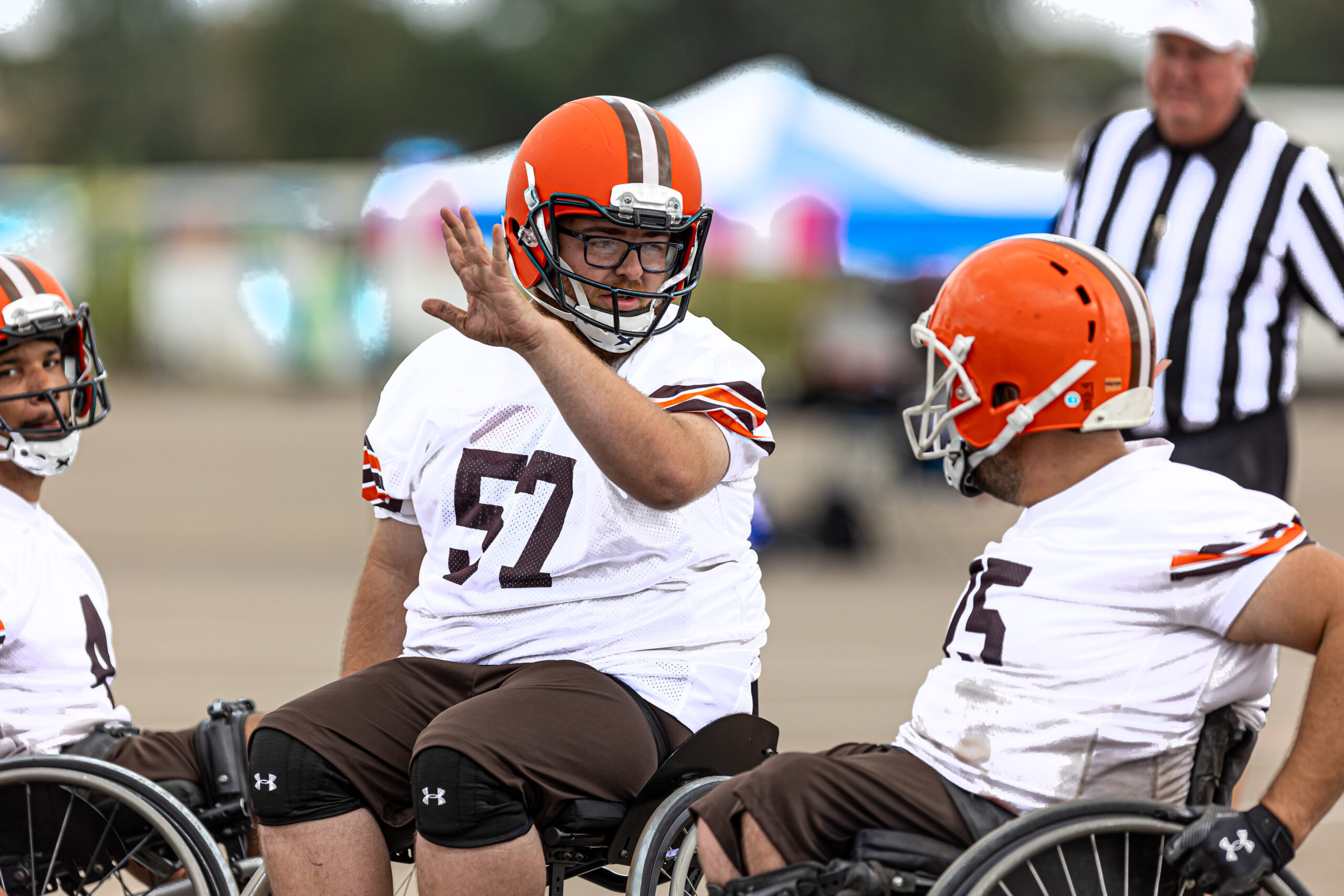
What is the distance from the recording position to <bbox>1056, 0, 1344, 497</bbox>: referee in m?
4.27

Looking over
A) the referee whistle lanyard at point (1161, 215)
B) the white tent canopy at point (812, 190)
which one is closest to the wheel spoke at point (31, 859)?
the referee whistle lanyard at point (1161, 215)

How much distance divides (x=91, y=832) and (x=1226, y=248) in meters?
3.05

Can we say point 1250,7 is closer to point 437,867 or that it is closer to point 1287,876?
point 1287,876

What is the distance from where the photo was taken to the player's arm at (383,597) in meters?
3.38

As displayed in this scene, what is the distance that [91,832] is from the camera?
3207mm

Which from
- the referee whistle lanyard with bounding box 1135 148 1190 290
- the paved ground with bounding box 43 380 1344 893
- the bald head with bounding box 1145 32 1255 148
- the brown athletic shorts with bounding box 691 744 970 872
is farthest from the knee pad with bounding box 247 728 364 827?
the paved ground with bounding box 43 380 1344 893

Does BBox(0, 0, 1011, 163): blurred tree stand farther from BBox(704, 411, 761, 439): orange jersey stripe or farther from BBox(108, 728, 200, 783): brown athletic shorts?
BBox(704, 411, 761, 439): orange jersey stripe

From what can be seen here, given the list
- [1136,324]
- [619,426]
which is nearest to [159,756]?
[619,426]

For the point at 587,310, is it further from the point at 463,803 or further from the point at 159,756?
the point at 159,756

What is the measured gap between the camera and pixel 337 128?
57.1m

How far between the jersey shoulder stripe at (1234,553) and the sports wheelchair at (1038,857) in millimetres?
258

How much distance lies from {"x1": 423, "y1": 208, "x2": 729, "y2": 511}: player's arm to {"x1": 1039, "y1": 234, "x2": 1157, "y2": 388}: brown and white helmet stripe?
0.74 meters

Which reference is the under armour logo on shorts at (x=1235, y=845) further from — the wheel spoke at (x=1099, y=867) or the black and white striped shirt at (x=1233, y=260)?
the black and white striped shirt at (x=1233, y=260)

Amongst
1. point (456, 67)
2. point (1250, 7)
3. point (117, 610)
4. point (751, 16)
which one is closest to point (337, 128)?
point (456, 67)
